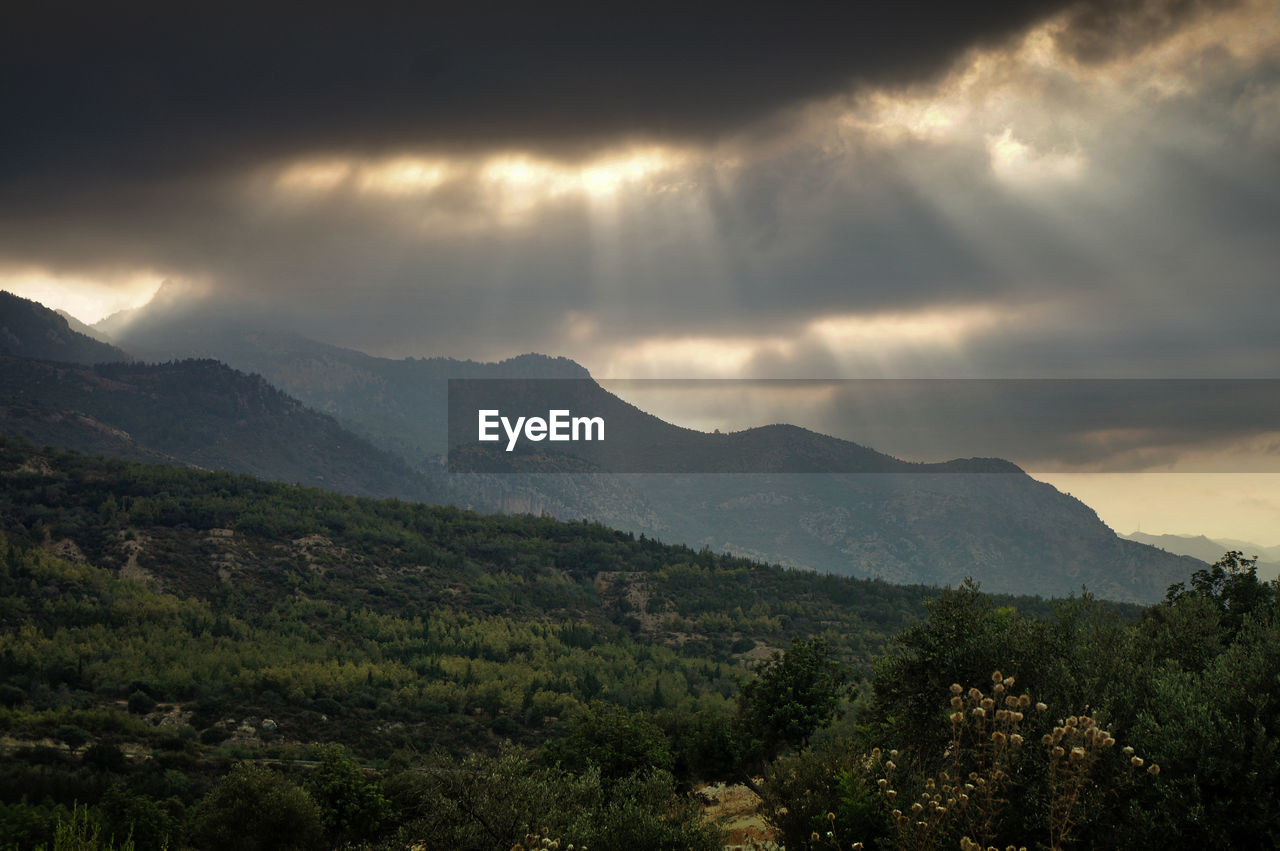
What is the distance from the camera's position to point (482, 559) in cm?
15700

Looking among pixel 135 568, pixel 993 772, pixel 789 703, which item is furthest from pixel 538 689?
pixel 993 772

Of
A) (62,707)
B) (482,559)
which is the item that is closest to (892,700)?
(62,707)

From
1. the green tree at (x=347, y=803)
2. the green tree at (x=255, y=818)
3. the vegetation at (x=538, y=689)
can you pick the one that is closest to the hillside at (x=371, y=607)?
the vegetation at (x=538, y=689)

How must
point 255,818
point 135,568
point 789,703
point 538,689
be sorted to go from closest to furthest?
point 255,818 < point 789,703 < point 538,689 < point 135,568

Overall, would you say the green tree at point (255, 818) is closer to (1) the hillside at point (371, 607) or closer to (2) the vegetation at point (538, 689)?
(2) the vegetation at point (538, 689)

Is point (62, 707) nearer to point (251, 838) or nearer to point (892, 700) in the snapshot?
point (251, 838)

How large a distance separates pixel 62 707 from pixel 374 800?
3641 centimetres

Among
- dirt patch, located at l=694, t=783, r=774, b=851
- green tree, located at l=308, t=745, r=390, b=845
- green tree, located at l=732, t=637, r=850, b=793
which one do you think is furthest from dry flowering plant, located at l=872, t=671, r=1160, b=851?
green tree, located at l=732, t=637, r=850, b=793

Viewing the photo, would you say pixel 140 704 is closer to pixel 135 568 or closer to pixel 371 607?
pixel 371 607

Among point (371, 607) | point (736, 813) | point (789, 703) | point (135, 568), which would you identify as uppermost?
point (789, 703)

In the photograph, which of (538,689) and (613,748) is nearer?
(613,748)

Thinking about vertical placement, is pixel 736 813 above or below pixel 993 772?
below

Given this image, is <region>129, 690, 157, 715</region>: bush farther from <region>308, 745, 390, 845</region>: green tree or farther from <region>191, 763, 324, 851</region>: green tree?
<region>191, 763, 324, 851</region>: green tree

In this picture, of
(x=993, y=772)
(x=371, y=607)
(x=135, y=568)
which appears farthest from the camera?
(x=371, y=607)
